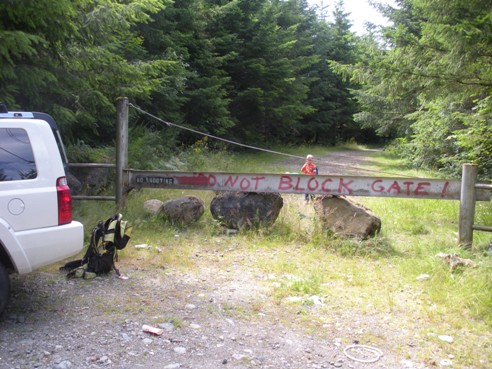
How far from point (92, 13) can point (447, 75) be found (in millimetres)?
7054

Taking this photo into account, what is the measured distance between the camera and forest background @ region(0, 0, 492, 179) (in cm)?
830

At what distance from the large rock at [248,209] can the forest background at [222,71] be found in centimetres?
337

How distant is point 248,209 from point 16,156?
4.78 m

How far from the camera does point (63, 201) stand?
4.65 metres

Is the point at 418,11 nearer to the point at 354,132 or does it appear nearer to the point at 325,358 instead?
the point at 325,358

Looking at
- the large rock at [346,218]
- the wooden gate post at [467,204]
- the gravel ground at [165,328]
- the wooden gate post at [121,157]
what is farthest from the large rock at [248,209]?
the wooden gate post at [467,204]

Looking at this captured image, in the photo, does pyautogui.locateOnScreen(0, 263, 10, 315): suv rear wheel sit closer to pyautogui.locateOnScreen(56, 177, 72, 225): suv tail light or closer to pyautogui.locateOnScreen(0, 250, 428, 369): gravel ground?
pyautogui.locateOnScreen(0, 250, 428, 369): gravel ground

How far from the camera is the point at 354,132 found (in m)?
46.9

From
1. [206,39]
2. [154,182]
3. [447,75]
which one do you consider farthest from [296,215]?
[206,39]

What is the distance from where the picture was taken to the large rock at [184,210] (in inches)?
345

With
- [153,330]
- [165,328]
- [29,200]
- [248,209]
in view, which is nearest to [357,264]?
[248,209]

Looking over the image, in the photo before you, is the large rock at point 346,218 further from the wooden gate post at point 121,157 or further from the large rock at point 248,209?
the wooden gate post at point 121,157

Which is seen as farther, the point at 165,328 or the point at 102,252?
the point at 102,252

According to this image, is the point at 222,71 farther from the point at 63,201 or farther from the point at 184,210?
the point at 63,201
